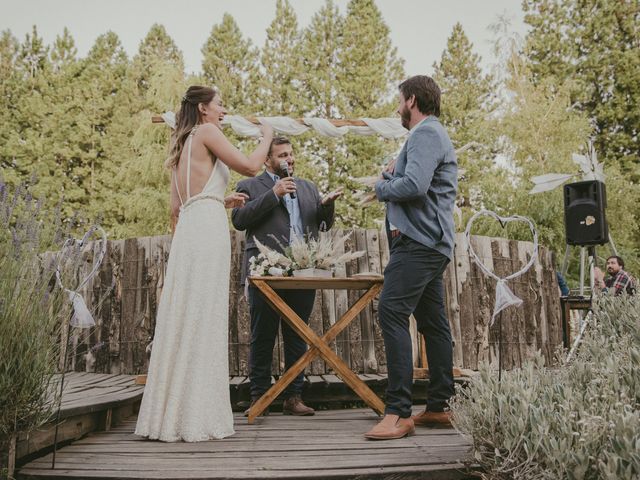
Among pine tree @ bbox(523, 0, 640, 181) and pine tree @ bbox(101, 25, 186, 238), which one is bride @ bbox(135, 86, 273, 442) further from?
pine tree @ bbox(523, 0, 640, 181)

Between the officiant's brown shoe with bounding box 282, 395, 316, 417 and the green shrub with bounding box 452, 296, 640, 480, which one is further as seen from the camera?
the officiant's brown shoe with bounding box 282, 395, 316, 417

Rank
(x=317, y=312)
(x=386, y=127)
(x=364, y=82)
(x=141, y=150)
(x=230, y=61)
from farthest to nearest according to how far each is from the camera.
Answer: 1. (x=230, y=61)
2. (x=364, y=82)
3. (x=141, y=150)
4. (x=386, y=127)
5. (x=317, y=312)

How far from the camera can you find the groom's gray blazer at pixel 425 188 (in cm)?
323

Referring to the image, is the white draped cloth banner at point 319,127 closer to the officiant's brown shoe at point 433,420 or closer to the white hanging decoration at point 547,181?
the officiant's brown shoe at point 433,420

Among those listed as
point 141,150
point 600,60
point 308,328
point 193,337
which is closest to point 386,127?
point 308,328

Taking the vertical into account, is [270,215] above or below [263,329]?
above

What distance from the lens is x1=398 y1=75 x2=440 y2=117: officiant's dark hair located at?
344 cm

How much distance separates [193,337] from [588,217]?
21.7ft

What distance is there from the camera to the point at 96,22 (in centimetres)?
2544

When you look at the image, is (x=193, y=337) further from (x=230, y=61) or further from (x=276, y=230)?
(x=230, y=61)

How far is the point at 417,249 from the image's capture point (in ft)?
10.8

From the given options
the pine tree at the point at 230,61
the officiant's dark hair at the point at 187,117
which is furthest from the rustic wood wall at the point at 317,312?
the pine tree at the point at 230,61

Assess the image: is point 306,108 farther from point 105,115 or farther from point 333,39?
point 105,115

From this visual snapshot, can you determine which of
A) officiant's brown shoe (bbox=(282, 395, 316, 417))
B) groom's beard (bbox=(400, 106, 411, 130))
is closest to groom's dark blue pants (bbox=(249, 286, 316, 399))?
officiant's brown shoe (bbox=(282, 395, 316, 417))
